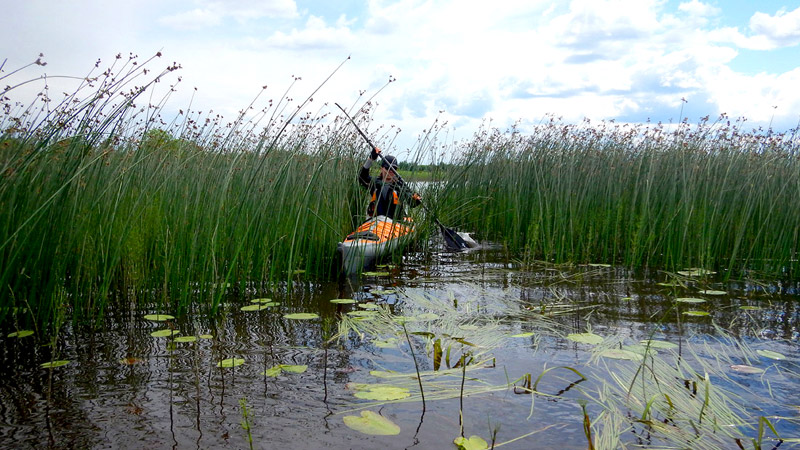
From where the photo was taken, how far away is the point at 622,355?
9.47 feet

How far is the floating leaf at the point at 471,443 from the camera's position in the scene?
1.96 metres

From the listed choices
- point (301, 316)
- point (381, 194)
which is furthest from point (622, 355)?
point (381, 194)

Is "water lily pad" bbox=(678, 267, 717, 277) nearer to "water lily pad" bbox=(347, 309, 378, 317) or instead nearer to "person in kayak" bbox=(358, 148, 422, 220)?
"person in kayak" bbox=(358, 148, 422, 220)

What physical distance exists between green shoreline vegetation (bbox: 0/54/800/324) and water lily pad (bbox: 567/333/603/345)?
77.3 inches

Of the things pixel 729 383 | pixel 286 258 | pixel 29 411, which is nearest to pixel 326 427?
pixel 29 411

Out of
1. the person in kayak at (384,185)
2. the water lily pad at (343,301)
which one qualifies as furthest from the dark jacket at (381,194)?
the water lily pad at (343,301)

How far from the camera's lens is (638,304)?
4172mm

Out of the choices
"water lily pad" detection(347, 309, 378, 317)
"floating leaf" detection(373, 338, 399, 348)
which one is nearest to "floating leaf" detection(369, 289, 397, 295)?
"water lily pad" detection(347, 309, 378, 317)

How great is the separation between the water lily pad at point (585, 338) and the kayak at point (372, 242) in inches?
79.9

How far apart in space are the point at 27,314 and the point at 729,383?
3437 mm

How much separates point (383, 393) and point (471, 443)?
50 cm

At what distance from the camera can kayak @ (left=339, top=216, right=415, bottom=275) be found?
500cm

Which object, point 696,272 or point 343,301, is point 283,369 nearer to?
point 343,301

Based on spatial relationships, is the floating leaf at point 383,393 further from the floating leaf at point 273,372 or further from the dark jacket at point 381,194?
the dark jacket at point 381,194
